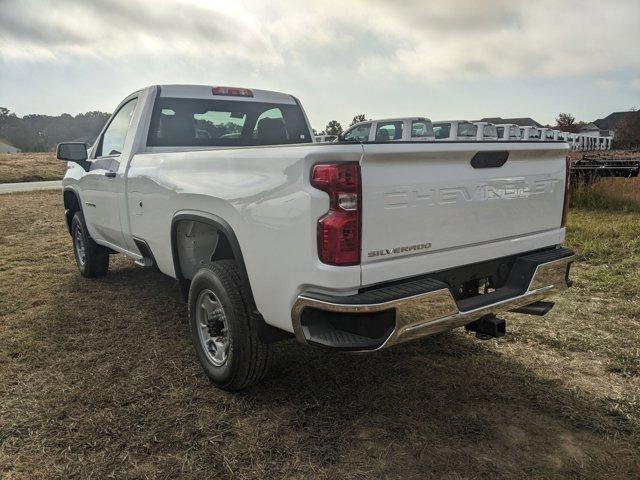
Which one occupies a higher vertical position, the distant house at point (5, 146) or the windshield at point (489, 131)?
the windshield at point (489, 131)

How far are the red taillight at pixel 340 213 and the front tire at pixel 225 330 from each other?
83 cm

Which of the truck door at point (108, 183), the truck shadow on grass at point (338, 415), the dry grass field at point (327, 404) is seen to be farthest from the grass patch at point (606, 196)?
the truck door at point (108, 183)

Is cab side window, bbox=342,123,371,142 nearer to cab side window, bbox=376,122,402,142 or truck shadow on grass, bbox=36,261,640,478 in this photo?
cab side window, bbox=376,122,402,142

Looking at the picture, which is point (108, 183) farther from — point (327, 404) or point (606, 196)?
point (606, 196)

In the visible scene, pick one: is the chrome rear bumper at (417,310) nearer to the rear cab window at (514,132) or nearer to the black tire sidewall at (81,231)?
the black tire sidewall at (81,231)

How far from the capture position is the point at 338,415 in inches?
118

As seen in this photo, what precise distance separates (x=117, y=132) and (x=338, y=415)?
11.6ft

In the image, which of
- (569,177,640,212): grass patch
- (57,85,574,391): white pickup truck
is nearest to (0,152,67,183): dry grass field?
(569,177,640,212): grass patch

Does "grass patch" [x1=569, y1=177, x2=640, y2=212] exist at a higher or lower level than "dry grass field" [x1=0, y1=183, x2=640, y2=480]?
higher

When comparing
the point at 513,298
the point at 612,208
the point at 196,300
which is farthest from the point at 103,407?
the point at 612,208

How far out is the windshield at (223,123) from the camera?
4.43 metres

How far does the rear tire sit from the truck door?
27 centimetres

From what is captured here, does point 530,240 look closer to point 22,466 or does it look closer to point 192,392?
point 192,392

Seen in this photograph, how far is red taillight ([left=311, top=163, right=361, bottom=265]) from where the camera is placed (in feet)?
7.58
